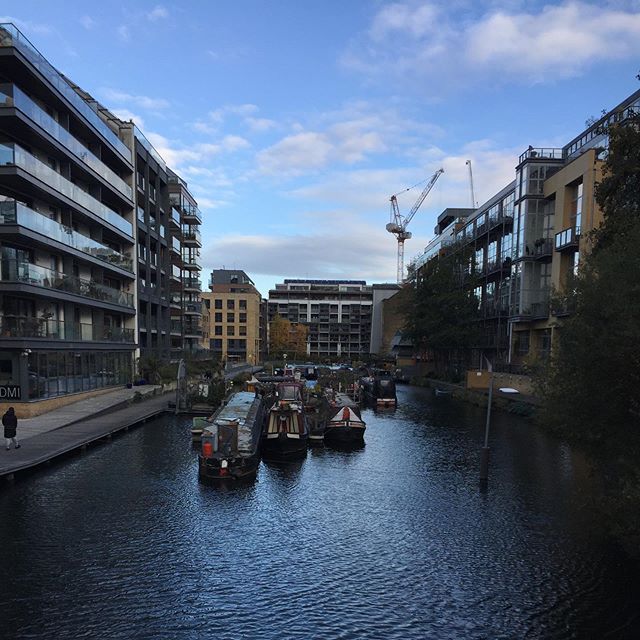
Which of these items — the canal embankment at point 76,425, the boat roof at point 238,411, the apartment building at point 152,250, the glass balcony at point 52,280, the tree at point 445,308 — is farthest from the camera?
the tree at point 445,308

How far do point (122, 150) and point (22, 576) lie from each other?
39730mm

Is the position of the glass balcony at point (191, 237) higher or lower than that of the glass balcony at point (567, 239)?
higher

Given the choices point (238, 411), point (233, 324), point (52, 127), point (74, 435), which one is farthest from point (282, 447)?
point (233, 324)

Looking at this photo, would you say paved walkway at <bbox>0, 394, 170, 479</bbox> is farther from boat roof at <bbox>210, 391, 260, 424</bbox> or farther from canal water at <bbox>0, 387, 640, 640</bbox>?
boat roof at <bbox>210, 391, 260, 424</bbox>

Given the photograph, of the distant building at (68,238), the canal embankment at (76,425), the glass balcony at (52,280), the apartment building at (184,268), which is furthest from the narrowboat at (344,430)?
the apartment building at (184,268)

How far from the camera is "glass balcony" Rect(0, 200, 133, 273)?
2644 centimetres

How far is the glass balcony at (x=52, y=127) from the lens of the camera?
26297mm

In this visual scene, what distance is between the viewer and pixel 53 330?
30.6 meters

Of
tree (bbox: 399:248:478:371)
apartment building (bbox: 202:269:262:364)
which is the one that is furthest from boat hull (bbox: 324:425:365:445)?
apartment building (bbox: 202:269:262:364)

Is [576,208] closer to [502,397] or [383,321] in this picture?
[502,397]

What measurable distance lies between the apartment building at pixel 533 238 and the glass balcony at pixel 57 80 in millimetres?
34634

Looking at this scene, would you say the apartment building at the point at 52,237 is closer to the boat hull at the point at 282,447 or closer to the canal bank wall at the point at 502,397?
the boat hull at the point at 282,447

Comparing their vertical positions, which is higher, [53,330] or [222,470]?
[53,330]

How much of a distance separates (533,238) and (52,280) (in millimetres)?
41089
